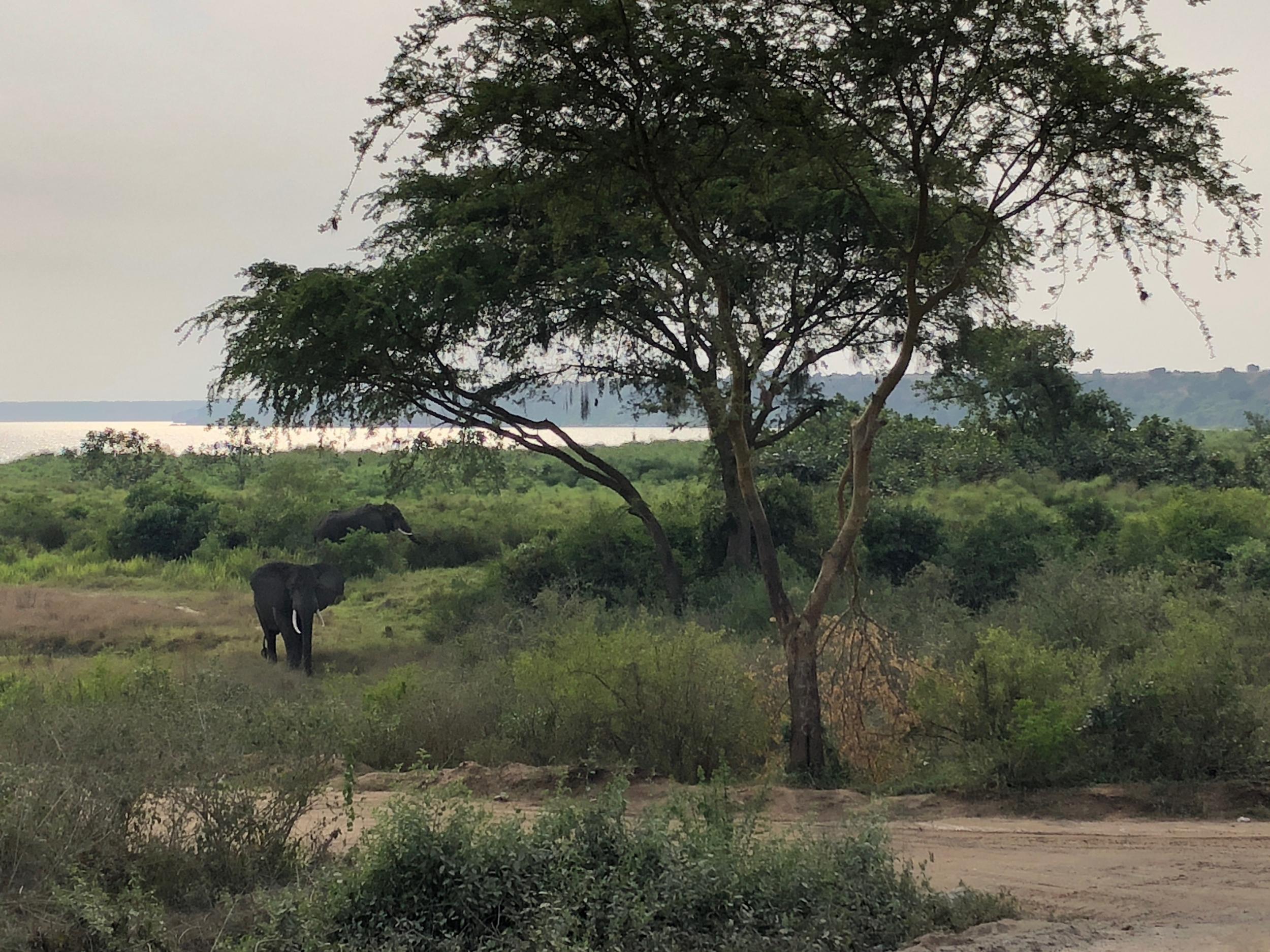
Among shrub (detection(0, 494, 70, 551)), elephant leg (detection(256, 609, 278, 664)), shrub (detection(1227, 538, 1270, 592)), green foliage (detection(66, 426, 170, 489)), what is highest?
green foliage (detection(66, 426, 170, 489))

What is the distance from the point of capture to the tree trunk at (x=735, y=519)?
20016 millimetres

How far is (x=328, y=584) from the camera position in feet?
60.4

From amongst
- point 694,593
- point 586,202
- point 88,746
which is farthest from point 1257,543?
point 88,746

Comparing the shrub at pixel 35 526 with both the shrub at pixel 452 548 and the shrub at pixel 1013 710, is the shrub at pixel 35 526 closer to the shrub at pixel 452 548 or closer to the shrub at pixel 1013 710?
the shrub at pixel 452 548

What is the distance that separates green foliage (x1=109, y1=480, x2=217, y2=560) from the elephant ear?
887 centimetres

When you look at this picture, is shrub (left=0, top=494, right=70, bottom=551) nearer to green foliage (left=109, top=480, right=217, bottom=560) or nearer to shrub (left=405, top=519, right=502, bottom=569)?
green foliage (left=109, top=480, right=217, bottom=560)

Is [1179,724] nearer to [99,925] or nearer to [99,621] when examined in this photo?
[99,925]

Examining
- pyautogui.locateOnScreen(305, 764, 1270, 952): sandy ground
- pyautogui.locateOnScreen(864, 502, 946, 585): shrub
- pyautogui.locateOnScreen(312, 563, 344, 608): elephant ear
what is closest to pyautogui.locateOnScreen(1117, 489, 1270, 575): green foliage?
pyautogui.locateOnScreen(864, 502, 946, 585): shrub

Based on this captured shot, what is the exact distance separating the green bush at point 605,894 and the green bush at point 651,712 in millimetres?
3342

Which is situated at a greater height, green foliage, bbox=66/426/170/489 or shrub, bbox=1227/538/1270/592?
green foliage, bbox=66/426/170/489

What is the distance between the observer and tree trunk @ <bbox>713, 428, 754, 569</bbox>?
20016 millimetres

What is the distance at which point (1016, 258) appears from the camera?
13.0 m

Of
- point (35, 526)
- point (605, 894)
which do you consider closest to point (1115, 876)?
point (605, 894)

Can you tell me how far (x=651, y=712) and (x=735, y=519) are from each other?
1067cm
